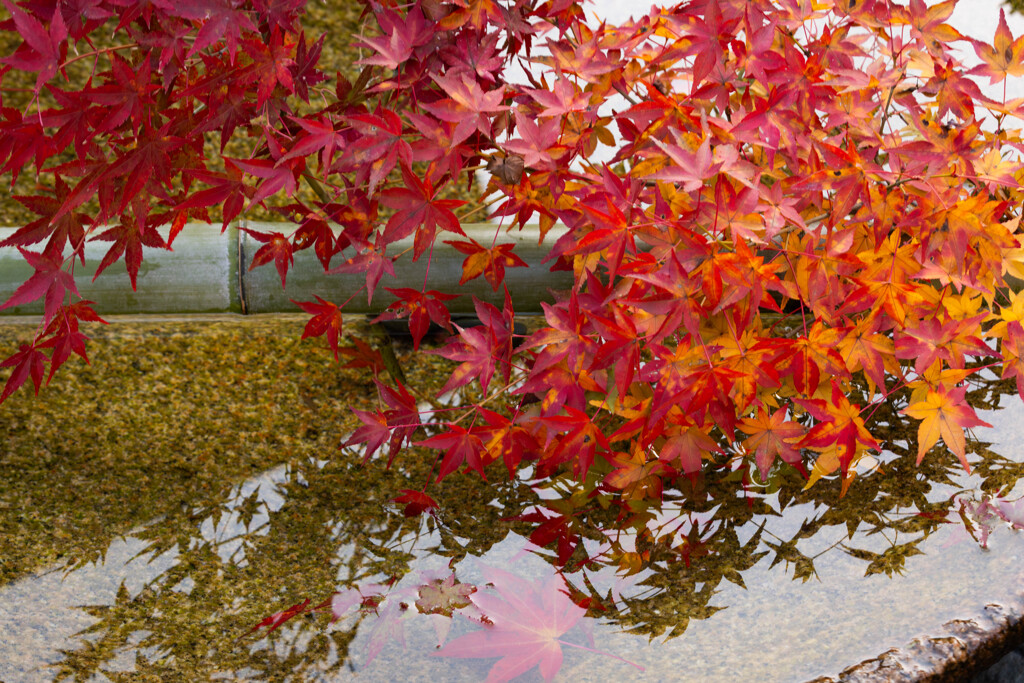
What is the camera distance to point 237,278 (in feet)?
4.94

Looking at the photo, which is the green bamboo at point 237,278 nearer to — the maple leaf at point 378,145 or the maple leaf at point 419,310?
the maple leaf at point 419,310

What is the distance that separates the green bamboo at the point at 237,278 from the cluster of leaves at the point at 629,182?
0.35 m

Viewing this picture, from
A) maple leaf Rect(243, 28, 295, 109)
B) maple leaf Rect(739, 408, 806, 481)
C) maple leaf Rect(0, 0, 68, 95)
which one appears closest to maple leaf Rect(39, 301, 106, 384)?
maple leaf Rect(0, 0, 68, 95)

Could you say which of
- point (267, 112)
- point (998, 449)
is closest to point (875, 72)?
point (998, 449)

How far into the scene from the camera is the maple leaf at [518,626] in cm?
85

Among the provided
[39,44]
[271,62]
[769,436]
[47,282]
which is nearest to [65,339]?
[47,282]

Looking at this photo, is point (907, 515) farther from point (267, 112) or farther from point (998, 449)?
point (267, 112)

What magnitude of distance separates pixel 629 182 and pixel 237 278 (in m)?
0.91

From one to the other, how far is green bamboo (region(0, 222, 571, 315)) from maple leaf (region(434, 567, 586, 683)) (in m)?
0.67

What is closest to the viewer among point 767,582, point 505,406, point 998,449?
point 767,582

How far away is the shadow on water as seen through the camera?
2.83 feet

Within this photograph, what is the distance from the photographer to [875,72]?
1.02m

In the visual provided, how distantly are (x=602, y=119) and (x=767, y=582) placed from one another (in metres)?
0.69

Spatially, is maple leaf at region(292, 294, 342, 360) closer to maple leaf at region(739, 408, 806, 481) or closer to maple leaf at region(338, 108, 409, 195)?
maple leaf at region(338, 108, 409, 195)
